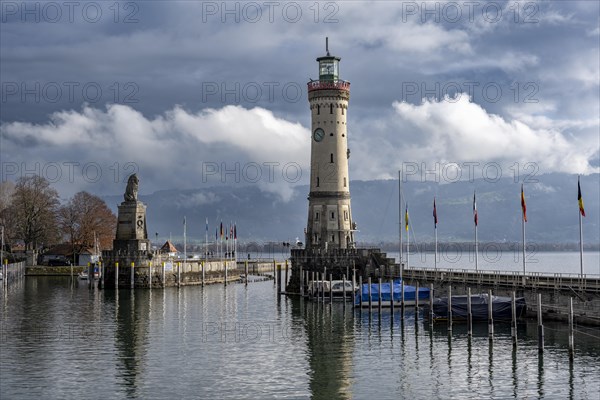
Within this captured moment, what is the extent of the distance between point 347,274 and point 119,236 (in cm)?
3636

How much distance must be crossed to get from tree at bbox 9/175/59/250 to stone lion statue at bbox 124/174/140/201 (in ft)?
145

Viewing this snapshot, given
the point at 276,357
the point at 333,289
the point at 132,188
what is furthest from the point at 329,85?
the point at 276,357

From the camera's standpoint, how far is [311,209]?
362ft

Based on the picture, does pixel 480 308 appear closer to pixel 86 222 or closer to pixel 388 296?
pixel 388 296

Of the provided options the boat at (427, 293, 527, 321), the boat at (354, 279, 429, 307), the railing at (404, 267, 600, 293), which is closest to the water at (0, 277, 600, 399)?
the boat at (427, 293, 527, 321)

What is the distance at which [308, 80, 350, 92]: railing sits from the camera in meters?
109

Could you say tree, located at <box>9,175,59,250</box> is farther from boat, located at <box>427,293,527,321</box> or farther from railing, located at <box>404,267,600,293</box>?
boat, located at <box>427,293,527,321</box>

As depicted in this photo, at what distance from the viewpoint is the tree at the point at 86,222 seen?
16100 centimetres

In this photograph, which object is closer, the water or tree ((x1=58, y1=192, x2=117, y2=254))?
the water

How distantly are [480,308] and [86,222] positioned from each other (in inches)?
4233

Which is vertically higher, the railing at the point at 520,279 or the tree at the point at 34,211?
the tree at the point at 34,211

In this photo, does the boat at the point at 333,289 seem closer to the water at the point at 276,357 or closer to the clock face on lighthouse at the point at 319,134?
the water at the point at 276,357

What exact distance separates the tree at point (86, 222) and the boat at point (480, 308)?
101 meters

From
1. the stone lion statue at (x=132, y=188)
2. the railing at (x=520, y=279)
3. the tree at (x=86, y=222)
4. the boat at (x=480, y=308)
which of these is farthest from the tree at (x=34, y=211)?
the boat at (x=480, y=308)
